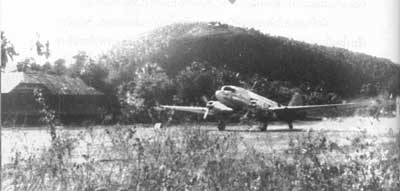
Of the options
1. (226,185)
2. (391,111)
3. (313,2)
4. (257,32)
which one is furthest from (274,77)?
(226,185)

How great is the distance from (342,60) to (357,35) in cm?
36

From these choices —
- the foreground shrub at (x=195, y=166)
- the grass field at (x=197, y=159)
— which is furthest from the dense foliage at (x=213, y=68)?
the foreground shrub at (x=195, y=166)

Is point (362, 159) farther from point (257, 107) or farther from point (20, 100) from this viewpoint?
point (20, 100)

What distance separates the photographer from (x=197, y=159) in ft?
14.0

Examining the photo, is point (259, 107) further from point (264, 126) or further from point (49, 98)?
point (49, 98)

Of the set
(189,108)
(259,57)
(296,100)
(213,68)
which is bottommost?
(189,108)

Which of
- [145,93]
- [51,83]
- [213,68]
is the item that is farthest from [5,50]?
[213,68]

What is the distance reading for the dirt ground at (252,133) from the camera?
4523 millimetres

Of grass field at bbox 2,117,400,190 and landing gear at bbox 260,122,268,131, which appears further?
landing gear at bbox 260,122,268,131

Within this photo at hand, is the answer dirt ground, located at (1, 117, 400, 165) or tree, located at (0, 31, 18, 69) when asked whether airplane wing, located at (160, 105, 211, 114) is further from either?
tree, located at (0, 31, 18, 69)

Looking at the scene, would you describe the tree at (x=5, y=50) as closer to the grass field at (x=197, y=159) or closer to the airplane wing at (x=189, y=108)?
the grass field at (x=197, y=159)

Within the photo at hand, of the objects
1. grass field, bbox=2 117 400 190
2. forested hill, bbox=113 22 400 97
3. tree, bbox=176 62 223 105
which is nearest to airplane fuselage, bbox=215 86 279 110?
tree, bbox=176 62 223 105

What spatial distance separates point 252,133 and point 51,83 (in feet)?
8.25

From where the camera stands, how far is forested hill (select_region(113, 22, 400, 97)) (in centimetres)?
486
